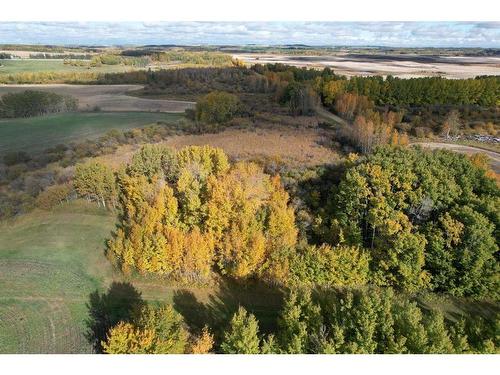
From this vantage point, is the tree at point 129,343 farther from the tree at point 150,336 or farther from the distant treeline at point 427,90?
the distant treeline at point 427,90

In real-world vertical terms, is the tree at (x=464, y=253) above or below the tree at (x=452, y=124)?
below

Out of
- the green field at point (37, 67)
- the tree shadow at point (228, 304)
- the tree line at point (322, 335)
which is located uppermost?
the green field at point (37, 67)

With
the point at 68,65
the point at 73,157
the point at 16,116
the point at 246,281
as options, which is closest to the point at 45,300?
the point at 73,157

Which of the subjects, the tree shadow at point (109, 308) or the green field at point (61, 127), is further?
the green field at point (61, 127)

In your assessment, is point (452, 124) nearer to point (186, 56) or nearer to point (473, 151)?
point (473, 151)

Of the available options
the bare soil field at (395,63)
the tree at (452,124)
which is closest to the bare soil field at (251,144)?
the bare soil field at (395,63)

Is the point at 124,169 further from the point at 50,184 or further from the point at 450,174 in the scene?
the point at 450,174

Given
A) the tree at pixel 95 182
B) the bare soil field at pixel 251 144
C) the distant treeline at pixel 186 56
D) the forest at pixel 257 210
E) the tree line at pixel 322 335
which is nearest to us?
the tree line at pixel 322 335

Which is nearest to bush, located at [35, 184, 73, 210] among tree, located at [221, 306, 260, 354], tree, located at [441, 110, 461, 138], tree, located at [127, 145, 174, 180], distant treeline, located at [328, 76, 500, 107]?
tree, located at [127, 145, 174, 180]
